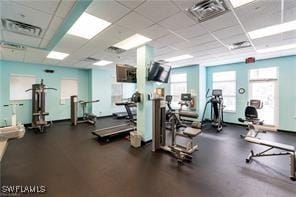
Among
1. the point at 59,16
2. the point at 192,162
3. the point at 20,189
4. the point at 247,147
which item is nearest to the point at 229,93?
the point at 247,147

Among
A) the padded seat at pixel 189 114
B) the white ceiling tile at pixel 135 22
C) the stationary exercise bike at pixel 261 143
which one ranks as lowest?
the stationary exercise bike at pixel 261 143

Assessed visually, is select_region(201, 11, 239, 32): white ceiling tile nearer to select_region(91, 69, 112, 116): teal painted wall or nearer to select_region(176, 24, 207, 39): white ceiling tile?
select_region(176, 24, 207, 39): white ceiling tile

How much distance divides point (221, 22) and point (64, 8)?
3069 millimetres

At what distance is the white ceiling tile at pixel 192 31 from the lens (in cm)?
327

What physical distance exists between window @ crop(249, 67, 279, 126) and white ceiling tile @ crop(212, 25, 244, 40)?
3.85 m

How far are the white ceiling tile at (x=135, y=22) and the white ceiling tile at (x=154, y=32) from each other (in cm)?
14

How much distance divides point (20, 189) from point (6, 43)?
4115 millimetres

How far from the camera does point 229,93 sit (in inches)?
288

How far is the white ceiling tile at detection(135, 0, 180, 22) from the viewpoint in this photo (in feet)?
7.82

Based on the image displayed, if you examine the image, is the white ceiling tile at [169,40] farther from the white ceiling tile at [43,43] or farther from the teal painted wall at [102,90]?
the teal painted wall at [102,90]

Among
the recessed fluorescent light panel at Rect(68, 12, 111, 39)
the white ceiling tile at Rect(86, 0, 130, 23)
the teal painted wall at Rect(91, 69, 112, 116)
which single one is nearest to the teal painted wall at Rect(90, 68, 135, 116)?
the teal painted wall at Rect(91, 69, 112, 116)

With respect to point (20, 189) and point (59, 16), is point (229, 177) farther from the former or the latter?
point (59, 16)

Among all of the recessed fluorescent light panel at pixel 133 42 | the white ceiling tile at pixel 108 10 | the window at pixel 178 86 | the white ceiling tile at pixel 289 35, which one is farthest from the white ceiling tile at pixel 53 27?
the window at pixel 178 86

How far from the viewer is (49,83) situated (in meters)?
7.47
